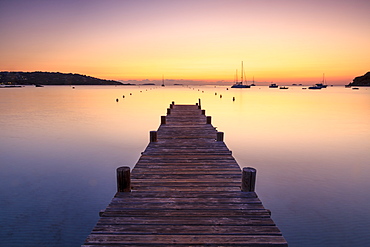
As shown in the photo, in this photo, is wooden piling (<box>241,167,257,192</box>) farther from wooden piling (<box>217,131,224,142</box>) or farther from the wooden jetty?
wooden piling (<box>217,131,224,142</box>)

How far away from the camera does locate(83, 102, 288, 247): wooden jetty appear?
4625mm

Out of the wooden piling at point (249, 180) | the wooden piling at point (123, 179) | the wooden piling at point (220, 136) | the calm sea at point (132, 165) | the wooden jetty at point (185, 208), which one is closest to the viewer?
the wooden jetty at point (185, 208)

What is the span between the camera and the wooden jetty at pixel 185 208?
15.2 ft

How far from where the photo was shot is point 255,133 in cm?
2533

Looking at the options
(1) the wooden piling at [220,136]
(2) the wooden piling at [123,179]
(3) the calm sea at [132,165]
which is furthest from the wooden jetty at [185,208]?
(3) the calm sea at [132,165]

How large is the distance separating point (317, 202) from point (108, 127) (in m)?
24.3

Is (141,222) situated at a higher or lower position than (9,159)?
higher

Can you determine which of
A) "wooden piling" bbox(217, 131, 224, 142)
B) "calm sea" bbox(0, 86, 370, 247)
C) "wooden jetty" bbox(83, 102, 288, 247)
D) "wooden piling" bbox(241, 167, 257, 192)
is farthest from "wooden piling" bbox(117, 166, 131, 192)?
"wooden piling" bbox(217, 131, 224, 142)

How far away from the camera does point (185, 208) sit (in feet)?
18.8

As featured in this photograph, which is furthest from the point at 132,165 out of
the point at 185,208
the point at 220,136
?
the point at 185,208

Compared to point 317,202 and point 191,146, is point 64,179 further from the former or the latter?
point 317,202

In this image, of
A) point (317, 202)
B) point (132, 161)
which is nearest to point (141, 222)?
point (317, 202)

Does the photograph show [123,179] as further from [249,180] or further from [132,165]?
[132,165]

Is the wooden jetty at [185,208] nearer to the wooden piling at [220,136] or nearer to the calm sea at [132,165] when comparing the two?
the wooden piling at [220,136]
